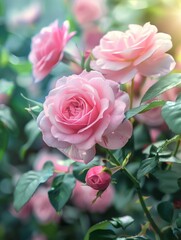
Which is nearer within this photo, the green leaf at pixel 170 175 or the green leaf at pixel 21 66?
the green leaf at pixel 170 175

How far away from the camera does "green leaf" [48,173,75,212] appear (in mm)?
781

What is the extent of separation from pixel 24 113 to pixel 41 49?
1.55 feet

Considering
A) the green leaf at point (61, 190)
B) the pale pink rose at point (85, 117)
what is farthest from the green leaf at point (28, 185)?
the pale pink rose at point (85, 117)

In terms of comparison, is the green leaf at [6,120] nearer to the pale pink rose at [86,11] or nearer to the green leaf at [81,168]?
the green leaf at [81,168]

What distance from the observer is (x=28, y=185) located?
0.80 m

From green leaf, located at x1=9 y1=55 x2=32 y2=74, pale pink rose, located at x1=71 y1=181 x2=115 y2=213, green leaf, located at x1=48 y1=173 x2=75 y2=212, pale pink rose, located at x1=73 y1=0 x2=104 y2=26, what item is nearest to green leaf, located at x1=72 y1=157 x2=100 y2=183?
green leaf, located at x1=48 y1=173 x2=75 y2=212

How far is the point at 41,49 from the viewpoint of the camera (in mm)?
856

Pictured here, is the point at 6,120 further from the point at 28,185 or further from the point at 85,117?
the point at 85,117

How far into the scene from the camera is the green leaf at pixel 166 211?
77cm

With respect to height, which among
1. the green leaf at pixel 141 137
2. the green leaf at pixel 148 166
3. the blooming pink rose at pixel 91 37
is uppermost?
the green leaf at pixel 148 166

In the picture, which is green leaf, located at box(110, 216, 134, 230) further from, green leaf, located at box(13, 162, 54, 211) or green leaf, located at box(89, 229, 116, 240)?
green leaf, located at box(13, 162, 54, 211)

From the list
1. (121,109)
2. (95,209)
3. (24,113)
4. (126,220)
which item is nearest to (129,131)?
(121,109)

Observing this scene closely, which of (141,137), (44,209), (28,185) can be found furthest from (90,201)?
(28,185)

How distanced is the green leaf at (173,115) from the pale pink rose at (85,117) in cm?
6
